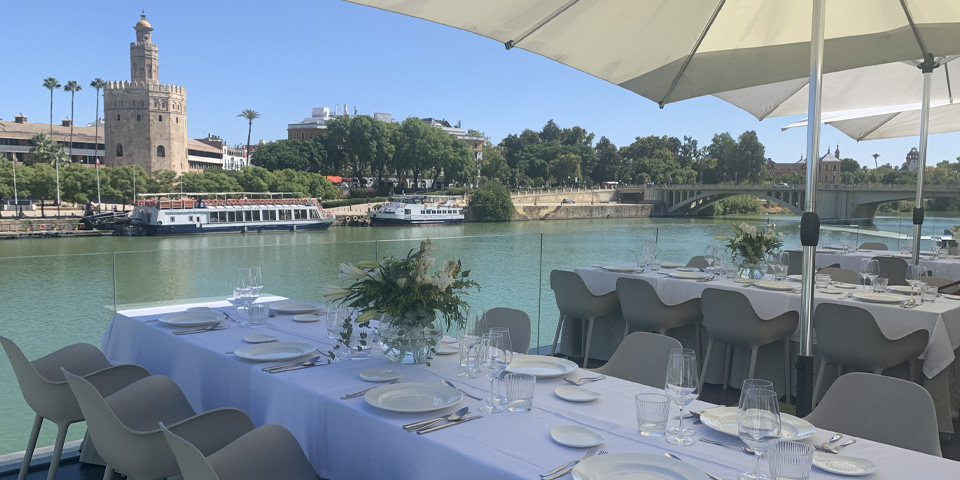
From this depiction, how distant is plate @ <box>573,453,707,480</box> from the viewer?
4.66 ft

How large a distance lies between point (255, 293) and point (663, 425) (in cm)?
214

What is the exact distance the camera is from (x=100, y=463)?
10.3 feet

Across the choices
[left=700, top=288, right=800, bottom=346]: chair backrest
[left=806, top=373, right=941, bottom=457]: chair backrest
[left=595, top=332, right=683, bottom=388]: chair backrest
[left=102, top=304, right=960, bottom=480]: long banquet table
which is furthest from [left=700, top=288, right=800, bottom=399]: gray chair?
[left=102, top=304, right=960, bottom=480]: long banquet table

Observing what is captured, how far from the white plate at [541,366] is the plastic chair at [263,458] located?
2.51ft

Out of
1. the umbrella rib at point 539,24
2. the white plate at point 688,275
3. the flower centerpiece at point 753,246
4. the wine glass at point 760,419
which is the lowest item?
the white plate at point 688,275

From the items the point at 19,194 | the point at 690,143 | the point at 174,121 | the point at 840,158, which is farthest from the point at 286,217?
the point at 840,158

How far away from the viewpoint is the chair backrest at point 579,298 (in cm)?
486

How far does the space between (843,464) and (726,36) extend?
7.19ft

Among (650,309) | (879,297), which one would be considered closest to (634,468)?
(650,309)

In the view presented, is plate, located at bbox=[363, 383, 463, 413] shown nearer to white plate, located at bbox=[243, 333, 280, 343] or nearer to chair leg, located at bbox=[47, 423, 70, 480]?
white plate, located at bbox=[243, 333, 280, 343]

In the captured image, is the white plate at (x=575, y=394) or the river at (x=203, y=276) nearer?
the white plate at (x=575, y=394)

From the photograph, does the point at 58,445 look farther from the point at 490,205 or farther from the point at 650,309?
the point at 490,205

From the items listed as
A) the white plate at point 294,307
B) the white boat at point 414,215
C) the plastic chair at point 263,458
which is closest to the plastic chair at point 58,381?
the white plate at point 294,307

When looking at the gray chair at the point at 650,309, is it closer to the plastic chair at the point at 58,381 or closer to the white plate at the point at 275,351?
the white plate at the point at 275,351
